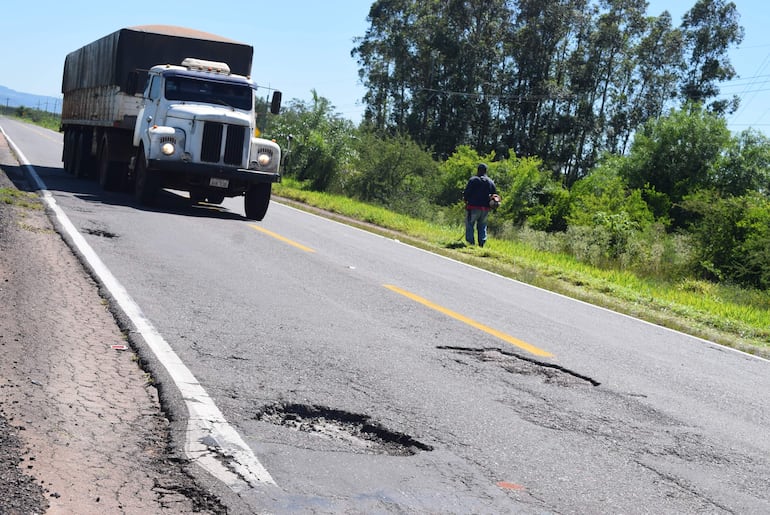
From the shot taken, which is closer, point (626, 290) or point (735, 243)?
point (626, 290)

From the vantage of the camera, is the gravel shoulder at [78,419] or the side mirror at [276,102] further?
the side mirror at [276,102]

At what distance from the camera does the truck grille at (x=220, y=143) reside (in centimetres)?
1762

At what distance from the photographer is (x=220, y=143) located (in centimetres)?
1773

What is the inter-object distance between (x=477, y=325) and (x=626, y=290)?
680cm

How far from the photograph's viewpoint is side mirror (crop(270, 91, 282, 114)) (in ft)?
61.7

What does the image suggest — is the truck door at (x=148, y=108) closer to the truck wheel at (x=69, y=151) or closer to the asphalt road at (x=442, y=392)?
the asphalt road at (x=442, y=392)

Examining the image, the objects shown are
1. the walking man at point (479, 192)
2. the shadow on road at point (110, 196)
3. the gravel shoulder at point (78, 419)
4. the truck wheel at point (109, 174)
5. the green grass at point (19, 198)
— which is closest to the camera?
the gravel shoulder at point (78, 419)

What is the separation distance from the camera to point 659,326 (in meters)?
11.5

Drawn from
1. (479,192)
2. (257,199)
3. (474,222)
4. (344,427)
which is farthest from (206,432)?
(474,222)

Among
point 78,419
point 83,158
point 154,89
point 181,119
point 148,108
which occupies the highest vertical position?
point 154,89

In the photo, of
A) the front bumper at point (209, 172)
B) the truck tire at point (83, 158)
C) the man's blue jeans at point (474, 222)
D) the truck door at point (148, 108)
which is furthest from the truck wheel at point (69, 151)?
the man's blue jeans at point (474, 222)

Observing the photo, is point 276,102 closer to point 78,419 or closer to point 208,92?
point 208,92

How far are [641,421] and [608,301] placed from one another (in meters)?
7.98

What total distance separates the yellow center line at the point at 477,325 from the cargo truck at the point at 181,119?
754 cm
